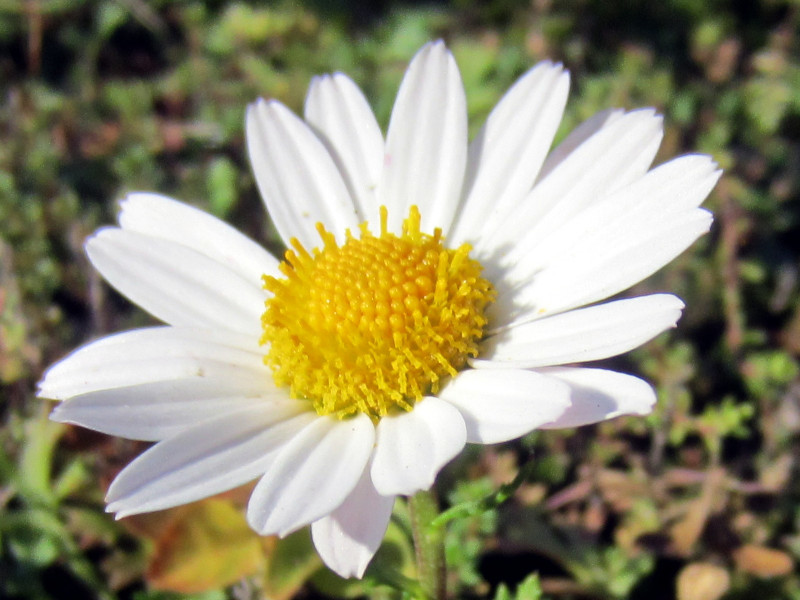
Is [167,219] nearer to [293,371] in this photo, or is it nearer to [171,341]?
[171,341]

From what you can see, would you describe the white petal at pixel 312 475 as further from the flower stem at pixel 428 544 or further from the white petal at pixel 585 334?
the white petal at pixel 585 334

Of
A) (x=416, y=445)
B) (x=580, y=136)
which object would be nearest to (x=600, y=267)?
(x=580, y=136)

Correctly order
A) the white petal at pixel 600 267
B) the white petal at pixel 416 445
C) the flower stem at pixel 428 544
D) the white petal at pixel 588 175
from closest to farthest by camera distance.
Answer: the white petal at pixel 416 445 < the white petal at pixel 600 267 < the flower stem at pixel 428 544 < the white petal at pixel 588 175

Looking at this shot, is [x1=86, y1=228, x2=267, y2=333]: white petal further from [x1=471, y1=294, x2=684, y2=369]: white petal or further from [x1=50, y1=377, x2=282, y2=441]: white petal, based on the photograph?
[x1=471, y1=294, x2=684, y2=369]: white petal

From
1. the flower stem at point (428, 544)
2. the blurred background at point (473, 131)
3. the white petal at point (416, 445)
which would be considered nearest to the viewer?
the white petal at point (416, 445)

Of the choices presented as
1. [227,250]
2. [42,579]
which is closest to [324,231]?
[227,250]

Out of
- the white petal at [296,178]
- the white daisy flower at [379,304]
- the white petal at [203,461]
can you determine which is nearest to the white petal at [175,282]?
the white daisy flower at [379,304]
